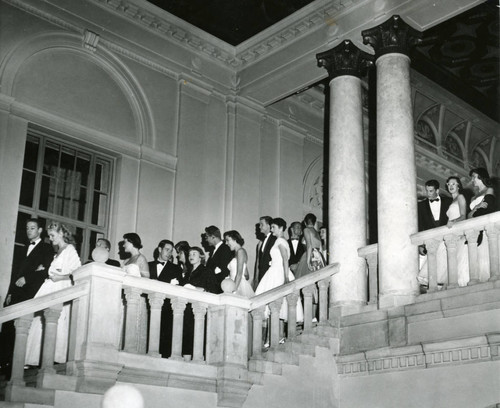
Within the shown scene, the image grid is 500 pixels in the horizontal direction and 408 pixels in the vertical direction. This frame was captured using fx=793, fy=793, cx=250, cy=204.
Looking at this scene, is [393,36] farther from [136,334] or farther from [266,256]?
[136,334]

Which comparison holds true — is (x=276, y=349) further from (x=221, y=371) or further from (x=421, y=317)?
(x=421, y=317)

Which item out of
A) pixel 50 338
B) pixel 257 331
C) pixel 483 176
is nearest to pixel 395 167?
pixel 483 176

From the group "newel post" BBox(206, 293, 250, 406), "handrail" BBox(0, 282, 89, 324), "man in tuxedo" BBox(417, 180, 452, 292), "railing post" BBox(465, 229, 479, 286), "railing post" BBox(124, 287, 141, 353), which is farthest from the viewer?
"man in tuxedo" BBox(417, 180, 452, 292)

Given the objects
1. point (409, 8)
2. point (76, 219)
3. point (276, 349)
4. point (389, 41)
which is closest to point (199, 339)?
point (276, 349)

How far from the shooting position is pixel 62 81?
41.1 feet

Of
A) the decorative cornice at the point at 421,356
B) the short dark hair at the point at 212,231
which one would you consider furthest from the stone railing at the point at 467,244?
the short dark hair at the point at 212,231

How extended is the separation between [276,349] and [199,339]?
1.11 m

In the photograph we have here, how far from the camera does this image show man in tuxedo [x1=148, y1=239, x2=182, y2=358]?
966cm

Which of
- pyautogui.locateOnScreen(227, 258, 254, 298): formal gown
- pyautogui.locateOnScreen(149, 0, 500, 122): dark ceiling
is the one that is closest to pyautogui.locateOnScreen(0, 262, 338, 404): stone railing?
pyautogui.locateOnScreen(227, 258, 254, 298): formal gown

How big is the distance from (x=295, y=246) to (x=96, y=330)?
15.1 feet

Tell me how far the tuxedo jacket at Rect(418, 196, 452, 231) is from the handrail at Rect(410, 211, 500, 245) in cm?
52

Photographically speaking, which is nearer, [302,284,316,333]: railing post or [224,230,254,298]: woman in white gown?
[302,284,316,333]: railing post

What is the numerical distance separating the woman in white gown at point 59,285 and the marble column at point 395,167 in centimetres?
404

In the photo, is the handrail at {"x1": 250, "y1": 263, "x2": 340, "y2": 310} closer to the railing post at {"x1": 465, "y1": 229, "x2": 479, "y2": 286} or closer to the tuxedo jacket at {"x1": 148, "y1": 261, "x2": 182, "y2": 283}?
the tuxedo jacket at {"x1": 148, "y1": 261, "x2": 182, "y2": 283}
